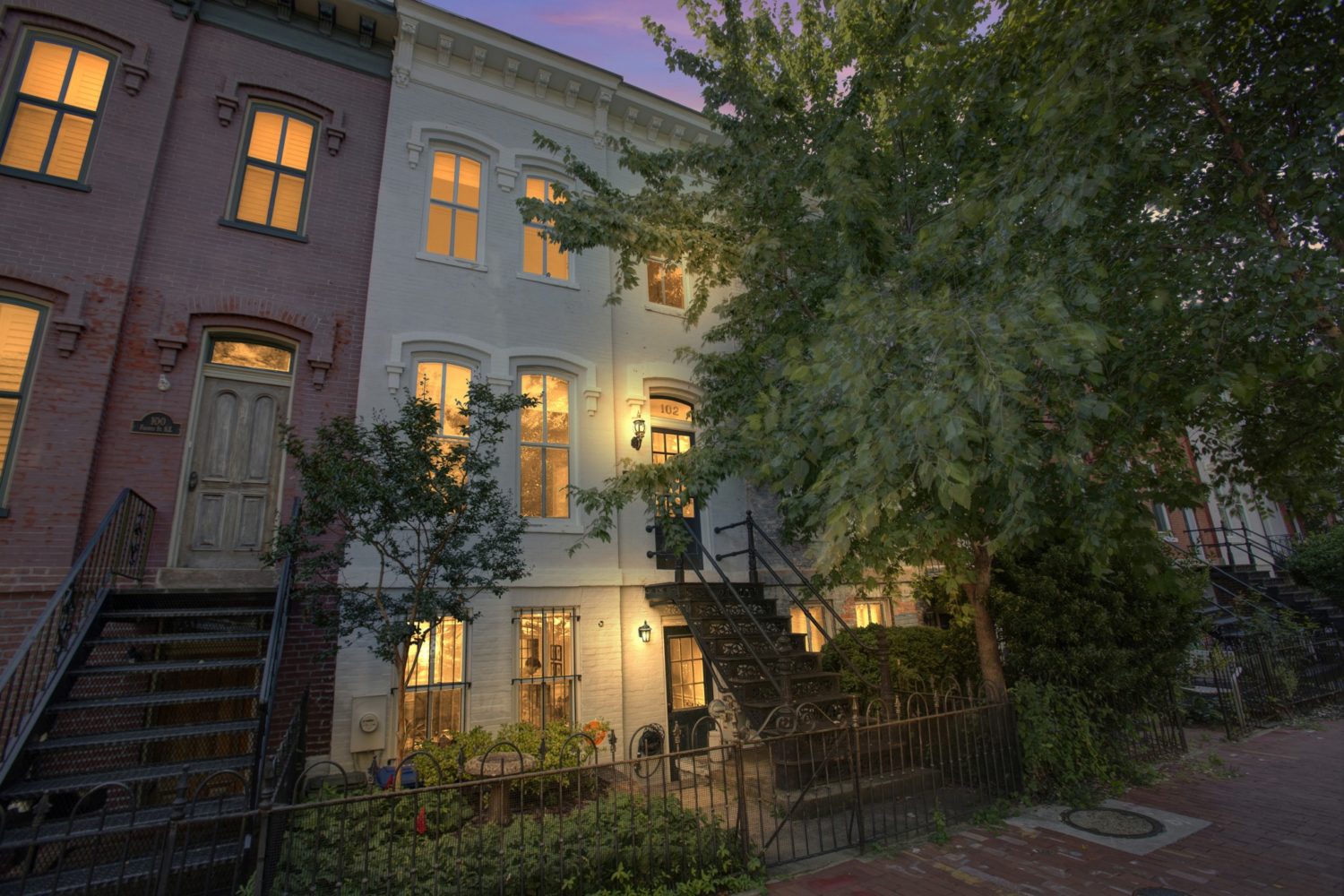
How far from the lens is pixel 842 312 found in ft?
15.2

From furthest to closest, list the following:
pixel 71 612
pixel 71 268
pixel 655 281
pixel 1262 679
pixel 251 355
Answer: pixel 655 281 < pixel 1262 679 < pixel 251 355 < pixel 71 268 < pixel 71 612

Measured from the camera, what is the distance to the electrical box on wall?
23.4 feet

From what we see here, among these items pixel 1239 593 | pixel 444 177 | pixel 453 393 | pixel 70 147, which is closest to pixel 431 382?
pixel 453 393

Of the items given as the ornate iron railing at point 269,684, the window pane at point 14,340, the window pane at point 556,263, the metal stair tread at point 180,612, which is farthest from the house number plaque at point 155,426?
the window pane at point 556,263

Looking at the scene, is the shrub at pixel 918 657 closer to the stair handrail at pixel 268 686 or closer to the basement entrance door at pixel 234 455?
the stair handrail at pixel 268 686

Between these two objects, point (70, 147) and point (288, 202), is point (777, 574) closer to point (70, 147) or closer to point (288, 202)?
point (288, 202)

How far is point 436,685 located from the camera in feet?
25.2

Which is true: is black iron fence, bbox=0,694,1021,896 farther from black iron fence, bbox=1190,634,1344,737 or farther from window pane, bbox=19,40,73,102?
window pane, bbox=19,40,73,102

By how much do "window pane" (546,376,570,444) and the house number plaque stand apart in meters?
4.30

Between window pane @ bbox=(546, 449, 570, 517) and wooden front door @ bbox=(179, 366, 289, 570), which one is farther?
window pane @ bbox=(546, 449, 570, 517)

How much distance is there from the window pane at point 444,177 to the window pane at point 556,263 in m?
1.60

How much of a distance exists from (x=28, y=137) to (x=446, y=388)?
5.29m

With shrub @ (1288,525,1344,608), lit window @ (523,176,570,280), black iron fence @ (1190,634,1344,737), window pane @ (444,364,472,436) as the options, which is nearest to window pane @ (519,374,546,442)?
window pane @ (444,364,472,436)

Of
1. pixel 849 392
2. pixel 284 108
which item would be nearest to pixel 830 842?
pixel 849 392
